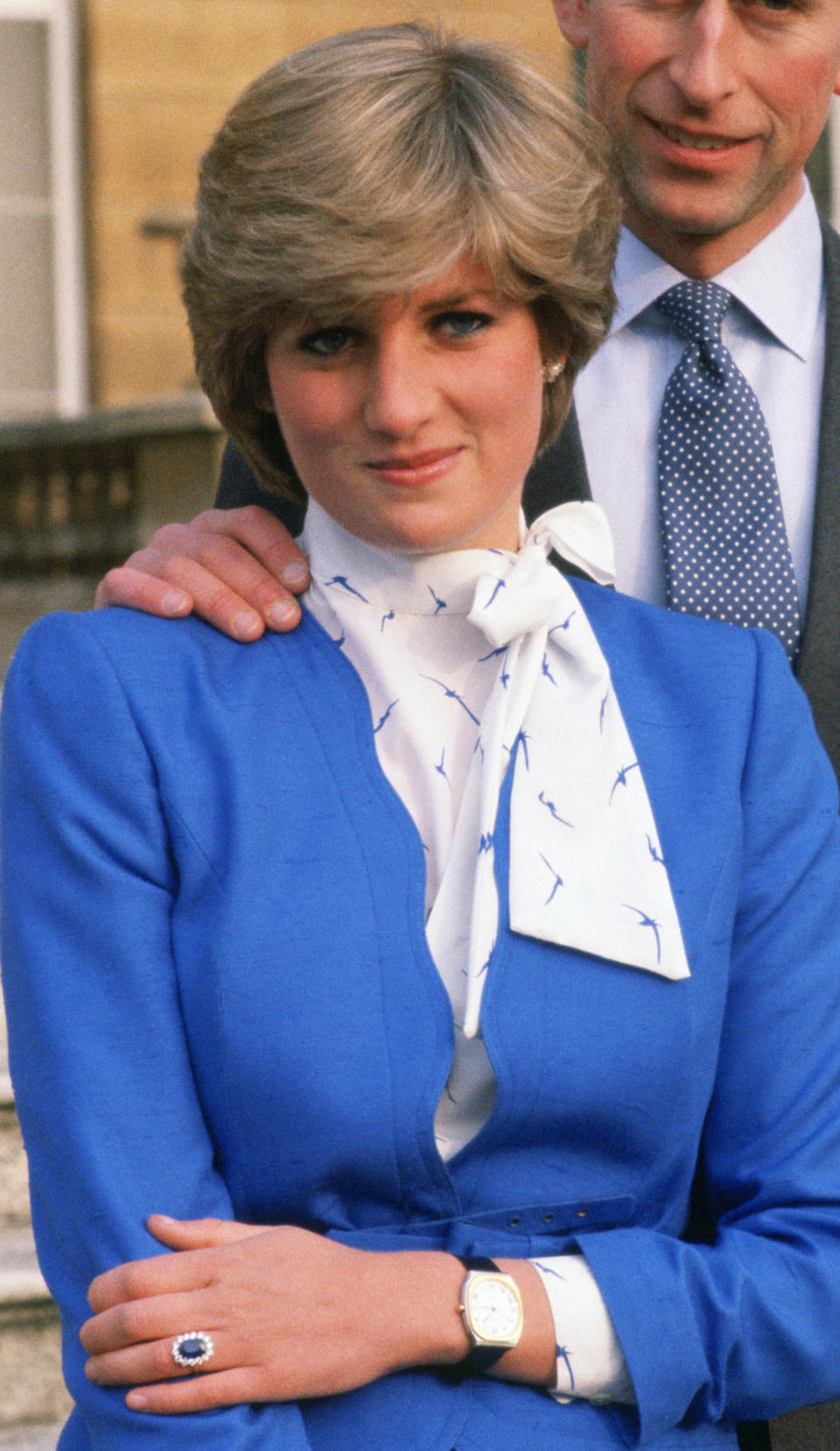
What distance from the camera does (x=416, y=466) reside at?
1.67m

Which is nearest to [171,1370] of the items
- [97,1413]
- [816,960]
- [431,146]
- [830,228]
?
[97,1413]

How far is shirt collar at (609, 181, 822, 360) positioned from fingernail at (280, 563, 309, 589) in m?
0.67

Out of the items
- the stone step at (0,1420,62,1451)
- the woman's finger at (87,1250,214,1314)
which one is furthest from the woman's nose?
the stone step at (0,1420,62,1451)

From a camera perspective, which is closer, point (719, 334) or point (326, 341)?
Result: point (326, 341)

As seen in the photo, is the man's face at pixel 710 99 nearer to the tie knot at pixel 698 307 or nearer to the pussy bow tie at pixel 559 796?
the tie knot at pixel 698 307

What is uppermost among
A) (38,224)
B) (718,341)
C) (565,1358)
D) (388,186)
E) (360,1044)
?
(388,186)

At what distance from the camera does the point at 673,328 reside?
7.48 ft

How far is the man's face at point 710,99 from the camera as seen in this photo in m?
2.13

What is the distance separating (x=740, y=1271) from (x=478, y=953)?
0.35 metres

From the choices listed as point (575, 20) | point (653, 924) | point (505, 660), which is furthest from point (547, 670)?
point (575, 20)

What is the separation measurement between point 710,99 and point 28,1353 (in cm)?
201

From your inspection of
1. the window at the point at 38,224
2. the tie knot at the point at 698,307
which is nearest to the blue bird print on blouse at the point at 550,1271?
the tie knot at the point at 698,307

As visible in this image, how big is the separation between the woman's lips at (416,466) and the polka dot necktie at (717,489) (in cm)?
53

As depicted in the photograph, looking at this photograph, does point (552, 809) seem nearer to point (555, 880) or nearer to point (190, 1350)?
point (555, 880)
